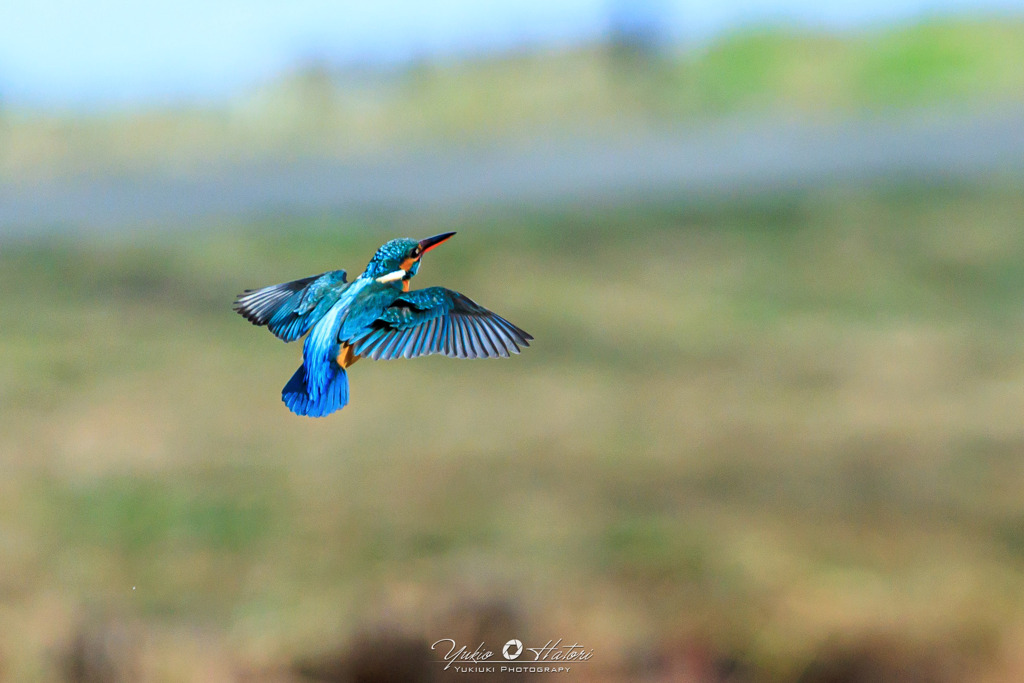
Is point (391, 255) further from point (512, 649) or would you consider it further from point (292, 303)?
point (512, 649)

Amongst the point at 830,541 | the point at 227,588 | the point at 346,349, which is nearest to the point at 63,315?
the point at 227,588

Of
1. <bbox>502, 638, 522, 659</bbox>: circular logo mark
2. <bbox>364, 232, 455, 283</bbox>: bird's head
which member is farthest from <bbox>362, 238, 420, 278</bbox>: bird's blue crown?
<bbox>502, 638, 522, 659</bbox>: circular logo mark

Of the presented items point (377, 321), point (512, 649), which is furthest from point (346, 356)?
point (512, 649)

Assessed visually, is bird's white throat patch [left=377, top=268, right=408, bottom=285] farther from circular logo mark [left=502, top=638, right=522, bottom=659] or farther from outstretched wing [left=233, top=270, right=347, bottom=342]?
circular logo mark [left=502, top=638, right=522, bottom=659]

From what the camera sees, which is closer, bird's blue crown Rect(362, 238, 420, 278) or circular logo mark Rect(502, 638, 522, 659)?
bird's blue crown Rect(362, 238, 420, 278)

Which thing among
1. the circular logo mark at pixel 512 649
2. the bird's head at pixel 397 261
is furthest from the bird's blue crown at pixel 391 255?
the circular logo mark at pixel 512 649

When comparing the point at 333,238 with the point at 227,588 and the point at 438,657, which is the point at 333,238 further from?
the point at 438,657
